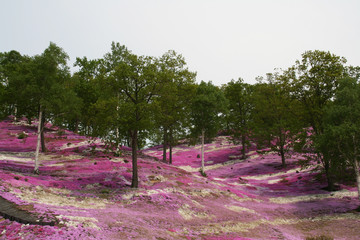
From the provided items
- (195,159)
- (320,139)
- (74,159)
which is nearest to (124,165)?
(74,159)

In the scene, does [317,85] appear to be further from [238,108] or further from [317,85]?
[238,108]

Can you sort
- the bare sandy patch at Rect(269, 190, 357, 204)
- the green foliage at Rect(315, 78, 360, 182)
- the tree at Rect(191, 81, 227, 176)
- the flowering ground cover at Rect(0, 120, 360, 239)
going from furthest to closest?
the tree at Rect(191, 81, 227, 176)
the bare sandy patch at Rect(269, 190, 357, 204)
the green foliage at Rect(315, 78, 360, 182)
the flowering ground cover at Rect(0, 120, 360, 239)

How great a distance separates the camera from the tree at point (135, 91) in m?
24.8

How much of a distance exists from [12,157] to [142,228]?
1264 inches

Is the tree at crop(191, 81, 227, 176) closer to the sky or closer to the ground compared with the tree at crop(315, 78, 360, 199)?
closer to the sky

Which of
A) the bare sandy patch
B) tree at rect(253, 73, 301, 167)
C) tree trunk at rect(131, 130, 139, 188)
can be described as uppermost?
tree at rect(253, 73, 301, 167)

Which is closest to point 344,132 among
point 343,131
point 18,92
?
point 343,131

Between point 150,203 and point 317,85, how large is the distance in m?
30.9

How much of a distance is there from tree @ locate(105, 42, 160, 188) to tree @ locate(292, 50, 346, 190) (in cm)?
2442

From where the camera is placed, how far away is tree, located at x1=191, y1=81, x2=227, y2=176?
45.3m

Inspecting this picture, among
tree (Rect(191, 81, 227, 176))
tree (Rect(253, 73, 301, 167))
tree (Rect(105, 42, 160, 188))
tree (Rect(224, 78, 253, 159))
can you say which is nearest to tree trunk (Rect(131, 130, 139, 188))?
tree (Rect(105, 42, 160, 188))

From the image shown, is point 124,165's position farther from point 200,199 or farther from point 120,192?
point 200,199

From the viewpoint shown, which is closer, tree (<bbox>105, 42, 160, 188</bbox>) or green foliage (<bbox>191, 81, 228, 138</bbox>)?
tree (<bbox>105, 42, 160, 188</bbox>)

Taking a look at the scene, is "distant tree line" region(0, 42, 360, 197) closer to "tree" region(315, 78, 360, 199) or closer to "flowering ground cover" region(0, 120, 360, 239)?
"tree" region(315, 78, 360, 199)
